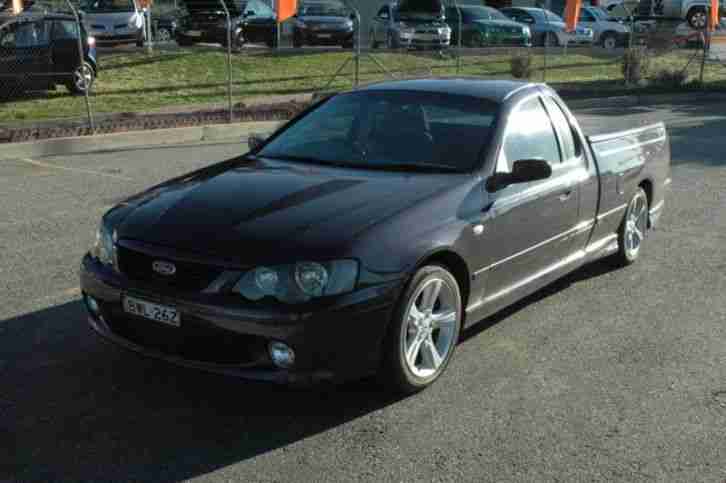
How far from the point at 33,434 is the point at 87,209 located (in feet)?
15.8

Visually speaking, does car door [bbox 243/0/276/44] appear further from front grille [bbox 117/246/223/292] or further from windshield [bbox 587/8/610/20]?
front grille [bbox 117/246/223/292]

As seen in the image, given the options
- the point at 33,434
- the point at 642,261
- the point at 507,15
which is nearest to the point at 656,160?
the point at 642,261

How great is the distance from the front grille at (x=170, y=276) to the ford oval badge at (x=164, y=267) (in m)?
0.01

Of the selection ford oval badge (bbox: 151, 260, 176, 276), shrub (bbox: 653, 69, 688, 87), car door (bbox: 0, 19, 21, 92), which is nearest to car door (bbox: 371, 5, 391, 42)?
shrub (bbox: 653, 69, 688, 87)

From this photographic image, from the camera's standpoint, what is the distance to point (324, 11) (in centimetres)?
2538

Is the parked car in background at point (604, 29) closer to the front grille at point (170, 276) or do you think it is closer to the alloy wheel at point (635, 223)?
the alloy wheel at point (635, 223)

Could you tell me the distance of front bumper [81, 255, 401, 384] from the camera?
12.7ft

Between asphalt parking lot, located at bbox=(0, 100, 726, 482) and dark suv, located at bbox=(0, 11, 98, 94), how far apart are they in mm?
9629

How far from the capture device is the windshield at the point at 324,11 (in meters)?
25.1

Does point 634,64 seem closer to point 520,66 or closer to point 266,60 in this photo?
point 520,66

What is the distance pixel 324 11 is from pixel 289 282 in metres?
22.5

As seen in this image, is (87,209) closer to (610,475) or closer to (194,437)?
(194,437)

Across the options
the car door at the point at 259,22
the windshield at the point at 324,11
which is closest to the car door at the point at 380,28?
the windshield at the point at 324,11

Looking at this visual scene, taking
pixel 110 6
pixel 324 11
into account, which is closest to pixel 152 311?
pixel 110 6
